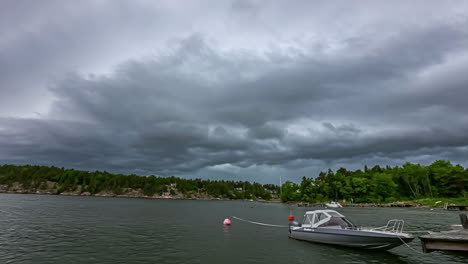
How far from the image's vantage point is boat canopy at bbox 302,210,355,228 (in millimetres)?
32750

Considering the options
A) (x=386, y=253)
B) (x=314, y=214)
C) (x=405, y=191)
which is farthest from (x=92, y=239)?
(x=405, y=191)

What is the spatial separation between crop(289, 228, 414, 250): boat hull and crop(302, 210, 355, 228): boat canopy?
793 mm

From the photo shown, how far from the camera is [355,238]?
99.3ft

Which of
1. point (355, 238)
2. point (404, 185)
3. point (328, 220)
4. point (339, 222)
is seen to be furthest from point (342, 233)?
point (404, 185)

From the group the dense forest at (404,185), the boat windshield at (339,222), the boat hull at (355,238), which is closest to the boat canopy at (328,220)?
the boat windshield at (339,222)

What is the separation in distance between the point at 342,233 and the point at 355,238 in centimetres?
151

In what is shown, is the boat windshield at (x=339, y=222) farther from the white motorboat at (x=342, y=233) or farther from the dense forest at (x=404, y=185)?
the dense forest at (x=404, y=185)

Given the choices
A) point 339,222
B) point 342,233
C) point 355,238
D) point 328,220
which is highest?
point 328,220

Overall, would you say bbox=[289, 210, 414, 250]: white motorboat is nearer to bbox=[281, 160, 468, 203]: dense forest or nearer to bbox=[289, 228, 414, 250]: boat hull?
bbox=[289, 228, 414, 250]: boat hull

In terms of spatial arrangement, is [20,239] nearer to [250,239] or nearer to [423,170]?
[250,239]

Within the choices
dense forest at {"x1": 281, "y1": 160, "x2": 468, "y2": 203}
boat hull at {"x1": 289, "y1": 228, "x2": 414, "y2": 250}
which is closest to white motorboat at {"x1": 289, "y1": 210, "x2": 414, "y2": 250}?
boat hull at {"x1": 289, "y1": 228, "x2": 414, "y2": 250}

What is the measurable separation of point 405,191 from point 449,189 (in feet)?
91.1

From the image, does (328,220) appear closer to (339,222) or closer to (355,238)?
(339,222)

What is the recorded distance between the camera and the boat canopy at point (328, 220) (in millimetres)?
32750
